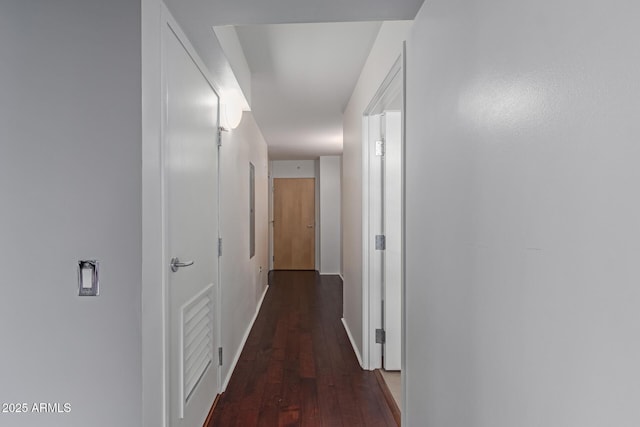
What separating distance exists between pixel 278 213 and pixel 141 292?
6527mm

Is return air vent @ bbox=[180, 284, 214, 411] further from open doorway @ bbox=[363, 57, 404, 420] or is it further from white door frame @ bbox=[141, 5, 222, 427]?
open doorway @ bbox=[363, 57, 404, 420]

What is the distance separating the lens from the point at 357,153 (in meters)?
3.22

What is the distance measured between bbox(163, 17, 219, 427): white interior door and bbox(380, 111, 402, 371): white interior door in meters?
1.27

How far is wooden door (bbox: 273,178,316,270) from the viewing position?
7.78m

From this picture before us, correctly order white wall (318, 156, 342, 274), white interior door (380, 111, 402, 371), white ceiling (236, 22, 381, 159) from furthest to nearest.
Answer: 1. white wall (318, 156, 342, 274)
2. white interior door (380, 111, 402, 371)
3. white ceiling (236, 22, 381, 159)

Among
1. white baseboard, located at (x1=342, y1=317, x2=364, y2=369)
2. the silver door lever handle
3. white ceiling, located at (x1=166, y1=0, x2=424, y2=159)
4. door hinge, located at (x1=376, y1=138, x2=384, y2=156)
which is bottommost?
white baseboard, located at (x1=342, y1=317, x2=364, y2=369)

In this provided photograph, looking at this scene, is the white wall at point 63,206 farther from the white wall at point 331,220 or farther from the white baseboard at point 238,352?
the white wall at point 331,220

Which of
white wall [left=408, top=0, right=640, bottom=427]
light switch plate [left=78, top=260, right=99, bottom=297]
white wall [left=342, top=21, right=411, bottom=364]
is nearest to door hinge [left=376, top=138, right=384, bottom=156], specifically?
white wall [left=342, top=21, right=411, bottom=364]

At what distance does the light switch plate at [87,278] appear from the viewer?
125 cm

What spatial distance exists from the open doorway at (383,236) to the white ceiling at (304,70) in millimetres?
483

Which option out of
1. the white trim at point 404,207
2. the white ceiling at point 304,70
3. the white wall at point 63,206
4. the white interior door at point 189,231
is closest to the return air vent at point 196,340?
the white interior door at point 189,231

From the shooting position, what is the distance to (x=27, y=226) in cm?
124

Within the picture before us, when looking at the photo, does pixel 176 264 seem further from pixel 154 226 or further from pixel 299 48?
pixel 299 48

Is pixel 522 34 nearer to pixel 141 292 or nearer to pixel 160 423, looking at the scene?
pixel 141 292
